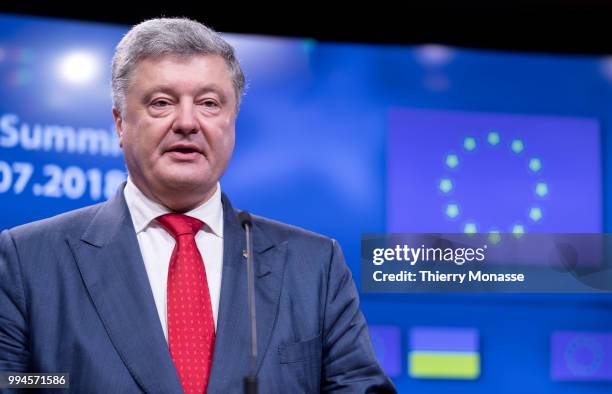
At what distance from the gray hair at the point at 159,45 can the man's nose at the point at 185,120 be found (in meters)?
0.12

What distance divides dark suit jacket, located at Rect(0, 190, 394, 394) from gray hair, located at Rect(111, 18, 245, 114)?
0.27 metres

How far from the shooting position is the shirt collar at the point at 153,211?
1773 mm

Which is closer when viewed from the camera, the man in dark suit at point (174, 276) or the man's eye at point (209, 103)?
the man in dark suit at point (174, 276)

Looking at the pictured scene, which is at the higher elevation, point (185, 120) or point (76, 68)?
point (76, 68)

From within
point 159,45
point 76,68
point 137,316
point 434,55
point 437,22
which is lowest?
point 137,316

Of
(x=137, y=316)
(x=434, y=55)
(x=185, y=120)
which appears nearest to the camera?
(x=137, y=316)

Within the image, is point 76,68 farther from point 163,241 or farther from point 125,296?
point 125,296

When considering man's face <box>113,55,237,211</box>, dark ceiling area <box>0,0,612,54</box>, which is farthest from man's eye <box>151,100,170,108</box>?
dark ceiling area <box>0,0,612,54</box>

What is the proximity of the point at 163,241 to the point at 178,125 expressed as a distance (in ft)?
0.82

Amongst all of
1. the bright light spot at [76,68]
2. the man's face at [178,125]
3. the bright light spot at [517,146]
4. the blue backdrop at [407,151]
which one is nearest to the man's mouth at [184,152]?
the man's face at [178,125]

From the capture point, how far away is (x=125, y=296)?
1627mm

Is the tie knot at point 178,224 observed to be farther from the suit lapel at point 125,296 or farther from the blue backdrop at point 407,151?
the blue backdrop at point 407,151

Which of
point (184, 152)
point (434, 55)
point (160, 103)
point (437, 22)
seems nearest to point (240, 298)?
point (184, 152)

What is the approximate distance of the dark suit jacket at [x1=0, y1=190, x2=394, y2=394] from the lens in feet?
5.15
